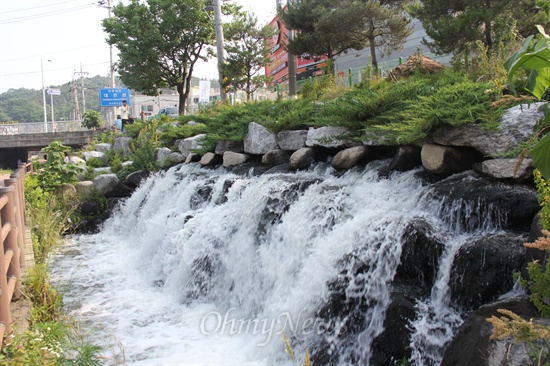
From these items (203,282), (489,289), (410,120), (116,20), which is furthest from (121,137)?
(489,289)

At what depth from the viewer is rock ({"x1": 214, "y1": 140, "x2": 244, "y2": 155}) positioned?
34.9 feet

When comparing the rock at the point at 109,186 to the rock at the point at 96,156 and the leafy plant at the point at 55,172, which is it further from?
the rock at the point at 96,156

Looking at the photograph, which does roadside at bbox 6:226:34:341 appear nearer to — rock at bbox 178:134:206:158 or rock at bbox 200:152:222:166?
rock at bbox 200:152:222:166

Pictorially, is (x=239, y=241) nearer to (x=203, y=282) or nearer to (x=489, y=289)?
(x=203, y=282)

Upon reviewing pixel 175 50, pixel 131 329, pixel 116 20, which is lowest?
pixel 131 329

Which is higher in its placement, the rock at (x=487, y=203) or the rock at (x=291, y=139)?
the rock at (x=291, y=139)

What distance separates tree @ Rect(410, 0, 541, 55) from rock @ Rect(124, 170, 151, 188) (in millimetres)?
8642

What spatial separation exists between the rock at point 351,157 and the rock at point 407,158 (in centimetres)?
84

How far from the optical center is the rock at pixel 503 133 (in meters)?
5.03

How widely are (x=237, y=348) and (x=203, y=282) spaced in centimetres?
177

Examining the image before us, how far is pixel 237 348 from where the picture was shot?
5.02m

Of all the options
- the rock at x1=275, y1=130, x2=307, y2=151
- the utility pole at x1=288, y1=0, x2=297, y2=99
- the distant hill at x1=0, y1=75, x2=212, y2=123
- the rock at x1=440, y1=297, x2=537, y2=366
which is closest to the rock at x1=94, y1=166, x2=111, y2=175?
the utility pole at x1=288, y1=0, x2=297, y2=99

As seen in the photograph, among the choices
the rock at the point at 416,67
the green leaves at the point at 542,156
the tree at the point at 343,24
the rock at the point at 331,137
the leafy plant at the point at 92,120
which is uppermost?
the tree at the point at 343,24

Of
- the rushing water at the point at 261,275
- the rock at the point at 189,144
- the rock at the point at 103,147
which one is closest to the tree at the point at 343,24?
the rock at the point at 189,144
